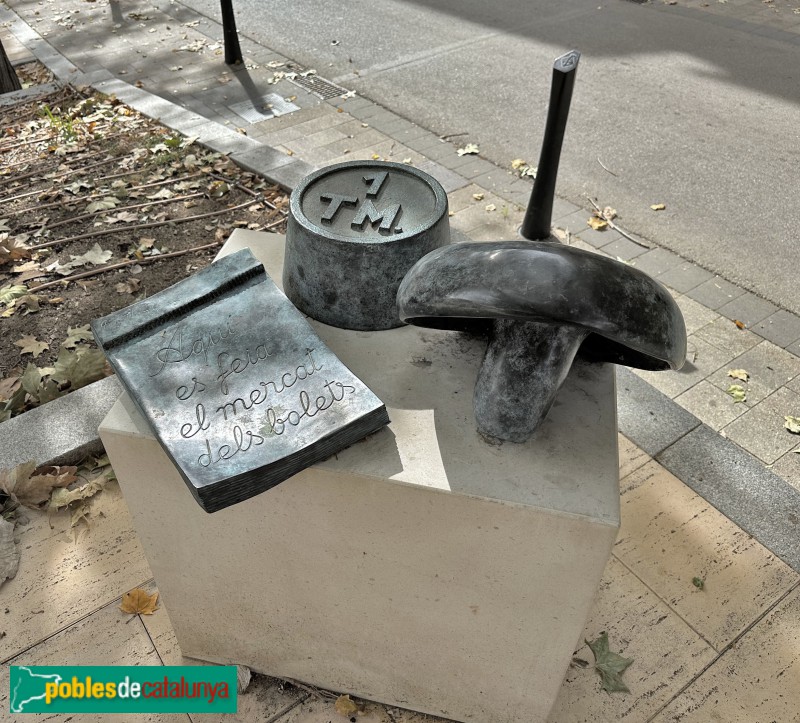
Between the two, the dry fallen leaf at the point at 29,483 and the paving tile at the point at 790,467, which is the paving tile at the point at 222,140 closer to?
the dry fallen leaf at the point at 29,483

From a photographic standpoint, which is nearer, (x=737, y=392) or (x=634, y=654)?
(x=634, y=654)

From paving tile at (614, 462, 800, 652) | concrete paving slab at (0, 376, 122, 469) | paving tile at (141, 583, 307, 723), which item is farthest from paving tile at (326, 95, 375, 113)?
paving tile at (141, 583, 307, 723)

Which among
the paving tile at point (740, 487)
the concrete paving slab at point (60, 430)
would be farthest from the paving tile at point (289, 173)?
the paving tile at point (740, 487)

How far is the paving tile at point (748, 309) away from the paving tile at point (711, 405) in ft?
2.62

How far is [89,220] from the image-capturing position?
5105 mm

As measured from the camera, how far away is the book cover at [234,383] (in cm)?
190

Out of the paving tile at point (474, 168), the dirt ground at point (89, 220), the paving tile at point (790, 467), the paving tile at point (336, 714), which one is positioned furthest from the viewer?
the paving tile at point (474, 168)

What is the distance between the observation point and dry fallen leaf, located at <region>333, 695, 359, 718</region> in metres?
2.56

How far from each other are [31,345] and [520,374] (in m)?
3.32

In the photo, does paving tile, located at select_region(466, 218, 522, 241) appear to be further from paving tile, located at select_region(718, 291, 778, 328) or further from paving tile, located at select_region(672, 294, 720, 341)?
paving tile, located at select_region(718, 291, 778, 328)

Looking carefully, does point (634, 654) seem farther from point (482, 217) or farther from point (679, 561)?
point (482, 217)

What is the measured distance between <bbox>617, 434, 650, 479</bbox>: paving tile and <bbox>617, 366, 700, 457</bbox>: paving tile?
0.03 meters

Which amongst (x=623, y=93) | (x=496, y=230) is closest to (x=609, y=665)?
(x=496, y=230)

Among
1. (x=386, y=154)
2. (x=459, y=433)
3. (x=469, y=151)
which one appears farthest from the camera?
(x=469, y=151)
